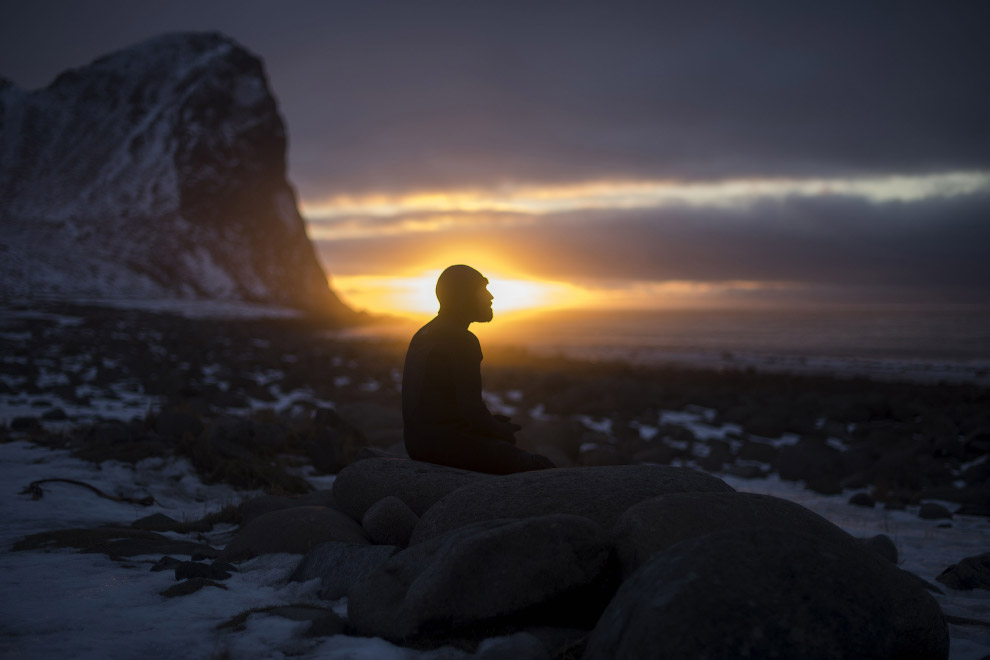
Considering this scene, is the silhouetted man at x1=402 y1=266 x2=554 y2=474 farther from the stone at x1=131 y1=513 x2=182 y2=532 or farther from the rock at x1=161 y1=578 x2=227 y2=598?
the stone at x1=131 y1=513 x2=182 y2=532

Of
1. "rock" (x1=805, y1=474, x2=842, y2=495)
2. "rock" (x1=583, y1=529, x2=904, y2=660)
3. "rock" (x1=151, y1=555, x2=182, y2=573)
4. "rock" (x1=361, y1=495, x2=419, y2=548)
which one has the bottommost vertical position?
"rock" (x1=805, y1=474, x2=842, y2=495)

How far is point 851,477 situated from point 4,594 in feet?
33.3

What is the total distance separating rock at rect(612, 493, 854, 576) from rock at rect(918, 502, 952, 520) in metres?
5.22

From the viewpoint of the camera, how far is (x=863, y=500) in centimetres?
843

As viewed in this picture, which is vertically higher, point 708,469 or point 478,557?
point 478,557

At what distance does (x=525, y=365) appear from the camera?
94.9 ft

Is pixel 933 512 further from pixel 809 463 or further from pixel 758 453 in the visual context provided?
pixel 758 453

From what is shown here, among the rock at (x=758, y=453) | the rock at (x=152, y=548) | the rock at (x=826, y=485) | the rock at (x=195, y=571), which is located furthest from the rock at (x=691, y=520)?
the rock at (x=758, y=453)

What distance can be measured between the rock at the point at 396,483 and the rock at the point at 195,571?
4.40 ft

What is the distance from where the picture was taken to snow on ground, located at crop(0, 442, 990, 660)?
9.95 feet

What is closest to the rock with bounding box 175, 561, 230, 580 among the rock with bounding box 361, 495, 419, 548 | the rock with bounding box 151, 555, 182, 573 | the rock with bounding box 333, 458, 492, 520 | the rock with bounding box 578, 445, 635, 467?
the rock with bounding box 151, 555, 182, 573

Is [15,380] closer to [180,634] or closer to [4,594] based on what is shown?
[4,594]

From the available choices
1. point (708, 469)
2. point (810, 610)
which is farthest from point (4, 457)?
point (708, 469)

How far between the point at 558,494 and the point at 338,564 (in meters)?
1.42
